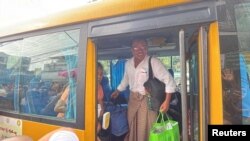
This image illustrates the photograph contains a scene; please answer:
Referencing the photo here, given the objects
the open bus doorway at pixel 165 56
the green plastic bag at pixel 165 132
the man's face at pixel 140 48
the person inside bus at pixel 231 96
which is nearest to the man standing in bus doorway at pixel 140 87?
the man's face at pixel 140 48

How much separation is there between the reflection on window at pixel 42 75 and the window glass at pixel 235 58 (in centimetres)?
152

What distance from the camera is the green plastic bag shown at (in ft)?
8.98

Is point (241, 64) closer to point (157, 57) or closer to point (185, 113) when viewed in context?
point (185, 113)

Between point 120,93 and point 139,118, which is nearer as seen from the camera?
point 139,118

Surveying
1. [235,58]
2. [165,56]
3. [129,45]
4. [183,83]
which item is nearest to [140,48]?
[129,45]

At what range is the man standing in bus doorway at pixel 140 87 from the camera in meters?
3.22

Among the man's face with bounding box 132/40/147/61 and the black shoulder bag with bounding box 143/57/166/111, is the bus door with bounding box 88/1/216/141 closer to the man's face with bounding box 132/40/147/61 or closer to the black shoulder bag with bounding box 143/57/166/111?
the man's face with bounding box 132/40/147/61

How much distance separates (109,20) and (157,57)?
83 centimetres

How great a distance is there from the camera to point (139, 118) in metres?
3.34

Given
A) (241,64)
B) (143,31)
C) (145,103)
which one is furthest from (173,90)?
(241,64)

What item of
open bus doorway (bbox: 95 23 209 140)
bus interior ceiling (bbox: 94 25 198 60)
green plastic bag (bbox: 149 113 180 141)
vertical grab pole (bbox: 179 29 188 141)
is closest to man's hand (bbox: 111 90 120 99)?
open bus doorway (bbox: 95 23 209 140)

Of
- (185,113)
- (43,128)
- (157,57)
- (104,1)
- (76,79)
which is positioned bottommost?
(43,128)

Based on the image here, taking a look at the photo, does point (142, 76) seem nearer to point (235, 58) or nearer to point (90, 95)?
point (90, 95)

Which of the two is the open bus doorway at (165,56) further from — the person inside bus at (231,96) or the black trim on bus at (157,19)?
the person inside bus at (231,96)
